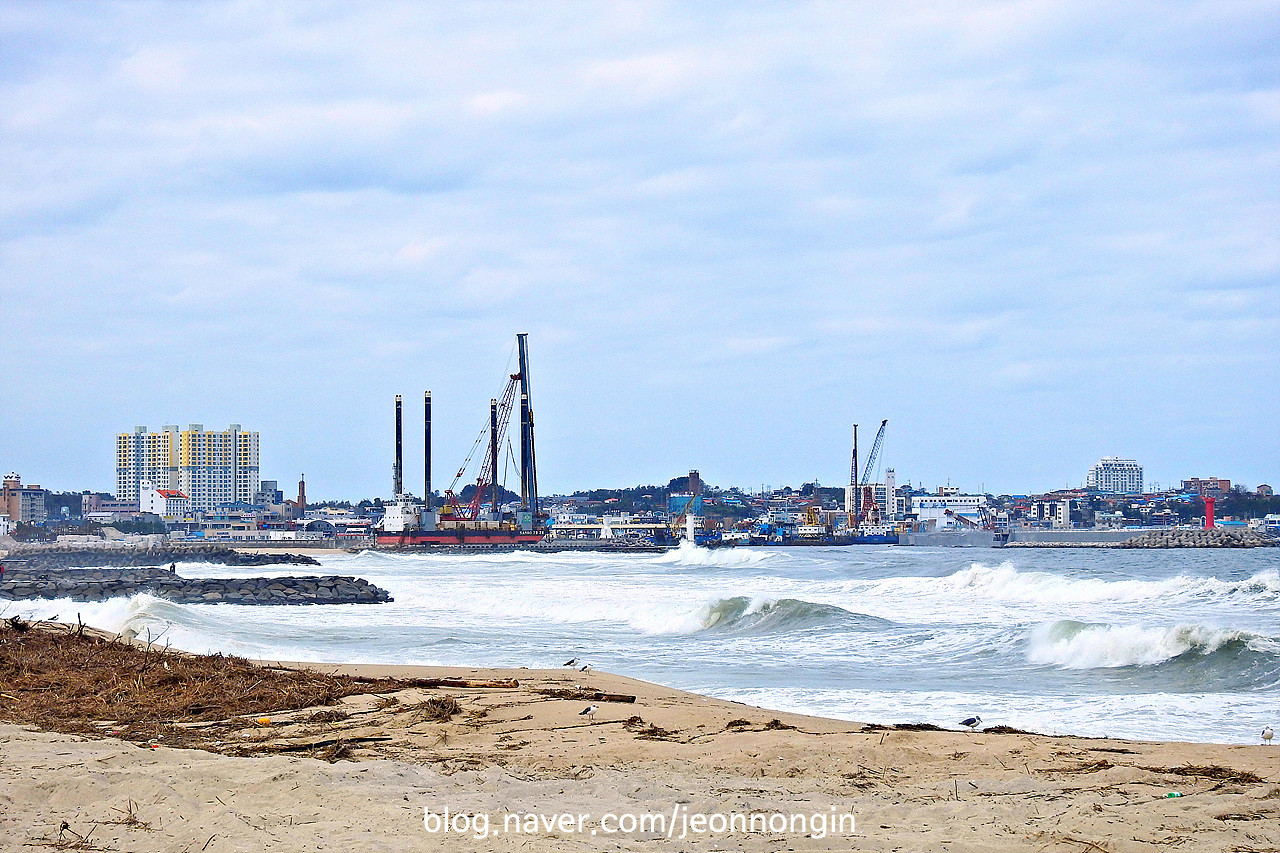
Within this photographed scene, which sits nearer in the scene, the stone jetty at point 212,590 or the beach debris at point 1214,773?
the beach debris at point 1214,773

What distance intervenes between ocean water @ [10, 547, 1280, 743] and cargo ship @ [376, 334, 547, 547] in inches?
2768

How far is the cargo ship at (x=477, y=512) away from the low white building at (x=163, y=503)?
71558 mm

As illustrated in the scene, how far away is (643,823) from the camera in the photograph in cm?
528

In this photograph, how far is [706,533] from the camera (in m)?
134

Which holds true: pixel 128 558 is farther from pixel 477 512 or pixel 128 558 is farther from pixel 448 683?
pixel 448 683

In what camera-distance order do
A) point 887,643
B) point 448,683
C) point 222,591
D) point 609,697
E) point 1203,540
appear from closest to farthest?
point 609,697 < point 448,683 < point 887,643 < point 222,591 < point 1203,540

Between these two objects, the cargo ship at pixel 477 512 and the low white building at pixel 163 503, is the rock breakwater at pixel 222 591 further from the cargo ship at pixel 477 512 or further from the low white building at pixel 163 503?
the low white building at pixel 163 503

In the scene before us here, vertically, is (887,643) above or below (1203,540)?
above

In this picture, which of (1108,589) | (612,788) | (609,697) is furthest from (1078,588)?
(612,788)

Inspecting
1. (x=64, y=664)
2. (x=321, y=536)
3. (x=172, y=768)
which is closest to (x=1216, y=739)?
(x=172, y=768)

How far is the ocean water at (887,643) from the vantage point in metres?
12.2

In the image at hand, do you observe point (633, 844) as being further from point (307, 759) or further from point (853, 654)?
point (853, 654)

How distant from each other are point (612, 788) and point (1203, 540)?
11907cm

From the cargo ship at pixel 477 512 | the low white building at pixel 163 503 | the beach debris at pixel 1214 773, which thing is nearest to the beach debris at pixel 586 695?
the beach debris at pixel 1214 773
